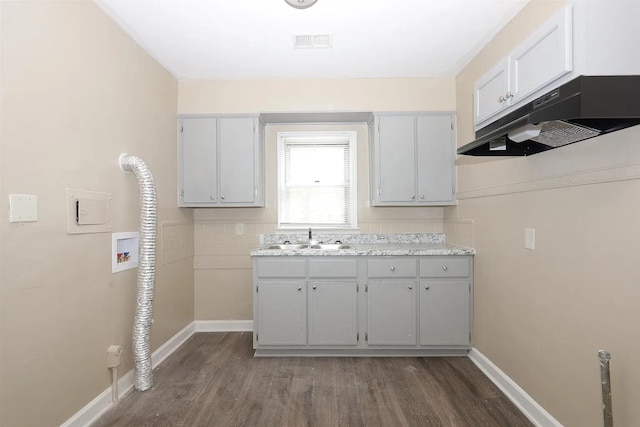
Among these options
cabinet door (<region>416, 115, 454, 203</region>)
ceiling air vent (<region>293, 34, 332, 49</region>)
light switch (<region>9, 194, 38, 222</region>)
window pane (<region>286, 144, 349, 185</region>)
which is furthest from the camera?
window pane (<region>286, 144, 349, 185</region>)

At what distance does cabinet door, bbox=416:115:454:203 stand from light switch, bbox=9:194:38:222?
9.32 ft

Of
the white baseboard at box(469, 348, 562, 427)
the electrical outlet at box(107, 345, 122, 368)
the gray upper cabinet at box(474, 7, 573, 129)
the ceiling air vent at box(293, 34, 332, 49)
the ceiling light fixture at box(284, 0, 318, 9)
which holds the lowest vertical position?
the white baseboard at box(469, 348, 562, 427)

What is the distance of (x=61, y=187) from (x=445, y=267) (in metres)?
2.79

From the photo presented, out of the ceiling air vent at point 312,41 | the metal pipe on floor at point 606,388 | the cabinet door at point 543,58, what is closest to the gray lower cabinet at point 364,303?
the metal pipe on floor at point 606,388

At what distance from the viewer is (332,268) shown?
112 inches

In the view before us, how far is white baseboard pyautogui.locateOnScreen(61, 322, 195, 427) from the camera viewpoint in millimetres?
1900

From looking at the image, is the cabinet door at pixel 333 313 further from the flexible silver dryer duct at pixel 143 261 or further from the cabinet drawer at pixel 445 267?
the flexible silver dryer duct at pixel 143 261

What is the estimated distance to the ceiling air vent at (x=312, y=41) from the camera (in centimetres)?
250

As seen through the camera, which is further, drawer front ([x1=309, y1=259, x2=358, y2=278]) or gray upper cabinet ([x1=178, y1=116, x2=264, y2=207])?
gray upper cabinet ([x1=178, y1=116, x2=264, y2=207])

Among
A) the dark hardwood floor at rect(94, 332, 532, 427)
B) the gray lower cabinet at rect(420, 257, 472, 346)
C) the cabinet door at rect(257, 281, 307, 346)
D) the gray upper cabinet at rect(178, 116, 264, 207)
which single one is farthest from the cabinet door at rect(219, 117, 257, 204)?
the gray lower cabinet at rect(420, 257, 472, 346)

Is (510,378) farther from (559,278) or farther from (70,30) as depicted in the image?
(70,30)

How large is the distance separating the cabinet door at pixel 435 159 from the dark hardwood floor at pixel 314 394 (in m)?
1.49

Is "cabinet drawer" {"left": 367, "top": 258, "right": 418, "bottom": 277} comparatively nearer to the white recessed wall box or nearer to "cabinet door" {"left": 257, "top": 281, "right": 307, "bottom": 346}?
"cabinet door" {"left": 257, "top": 281, "right": 307, "bottom": 346}

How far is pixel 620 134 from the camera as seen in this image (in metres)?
1.42
